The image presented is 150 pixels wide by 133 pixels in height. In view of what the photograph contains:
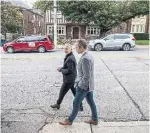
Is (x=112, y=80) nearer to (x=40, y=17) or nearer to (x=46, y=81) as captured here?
(x=46, y=81)

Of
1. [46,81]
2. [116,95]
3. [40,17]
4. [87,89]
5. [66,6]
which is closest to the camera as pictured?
[87,89]

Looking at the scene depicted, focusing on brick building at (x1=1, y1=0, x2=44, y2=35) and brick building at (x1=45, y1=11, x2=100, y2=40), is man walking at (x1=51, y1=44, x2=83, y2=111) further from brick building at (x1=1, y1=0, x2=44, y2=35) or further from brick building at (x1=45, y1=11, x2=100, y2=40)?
brick building at (x1=1, y1=0, x2=44, y2=35)

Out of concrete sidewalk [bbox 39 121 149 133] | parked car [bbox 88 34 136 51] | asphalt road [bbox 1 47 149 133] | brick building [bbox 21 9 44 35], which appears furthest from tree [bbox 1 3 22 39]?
concrete sidewalk [bbox 39 121 149 133]

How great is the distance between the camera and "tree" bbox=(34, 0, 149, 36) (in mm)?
26062

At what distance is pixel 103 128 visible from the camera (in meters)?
4.43

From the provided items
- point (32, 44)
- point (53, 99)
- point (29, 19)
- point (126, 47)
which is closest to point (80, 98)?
point (53, 99)

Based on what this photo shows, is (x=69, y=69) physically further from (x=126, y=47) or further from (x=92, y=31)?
(x=92, y=31)

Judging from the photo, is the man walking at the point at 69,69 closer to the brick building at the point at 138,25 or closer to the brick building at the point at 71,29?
the brick building at the point at 71,29

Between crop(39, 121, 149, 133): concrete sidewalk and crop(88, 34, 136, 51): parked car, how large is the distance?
1643 centimetres

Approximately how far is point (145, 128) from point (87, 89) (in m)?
1.43

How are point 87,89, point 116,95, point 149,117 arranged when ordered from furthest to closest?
point 116,95
point 149,117
point 87,89

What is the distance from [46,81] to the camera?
8273 mm

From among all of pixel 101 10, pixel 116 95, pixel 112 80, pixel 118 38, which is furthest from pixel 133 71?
pixel 101 10

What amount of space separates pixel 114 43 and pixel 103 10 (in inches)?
263
